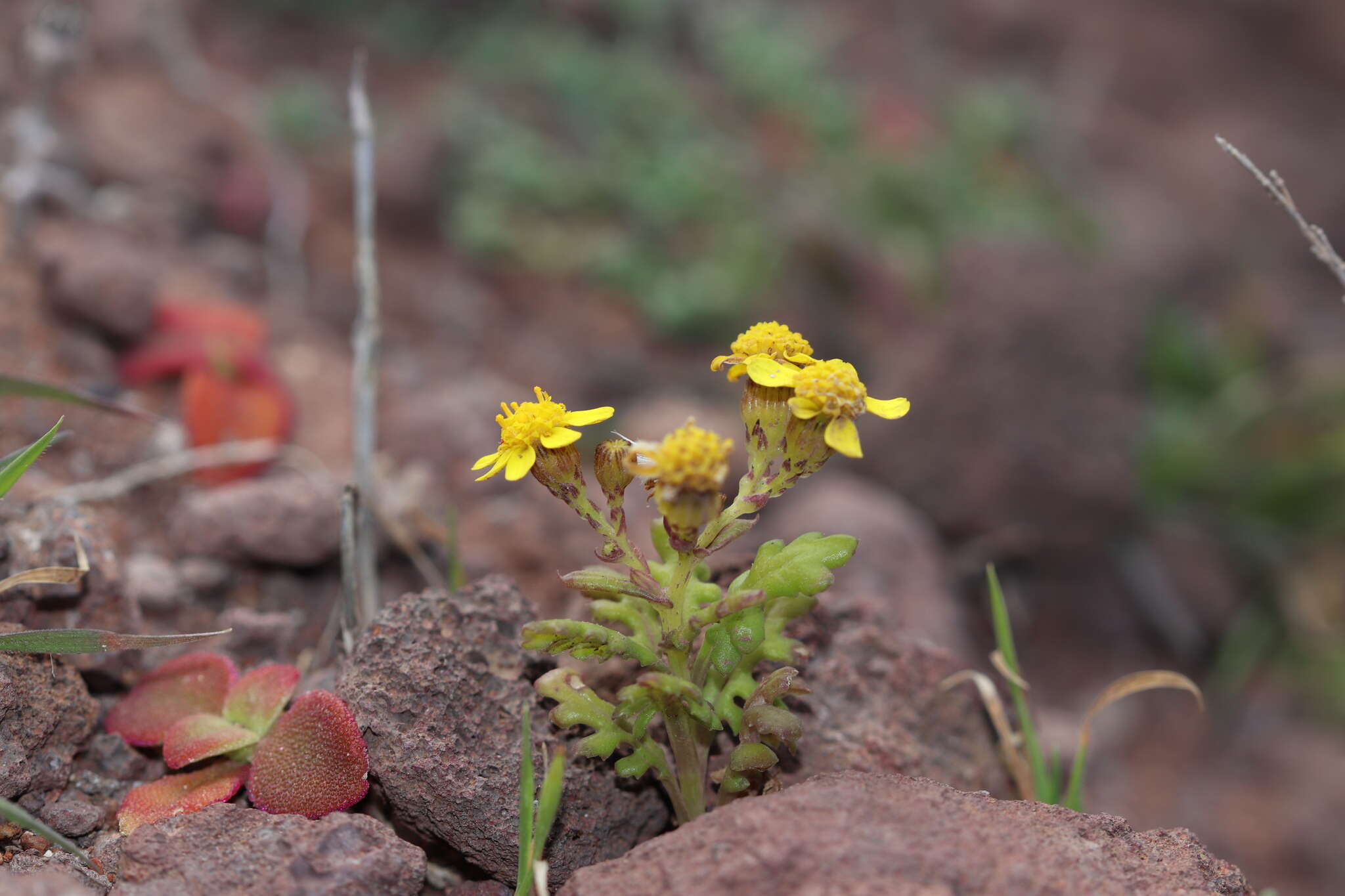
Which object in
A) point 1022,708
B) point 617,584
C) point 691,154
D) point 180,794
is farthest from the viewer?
point 691,154

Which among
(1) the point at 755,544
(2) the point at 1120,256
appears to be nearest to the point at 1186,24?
(2) the point at 1120,256

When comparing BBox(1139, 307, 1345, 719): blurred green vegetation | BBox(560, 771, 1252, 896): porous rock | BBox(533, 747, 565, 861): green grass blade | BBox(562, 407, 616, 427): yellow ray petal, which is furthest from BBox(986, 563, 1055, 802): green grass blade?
BBox(1139, 307, 1345, 719): blurred green vegetation

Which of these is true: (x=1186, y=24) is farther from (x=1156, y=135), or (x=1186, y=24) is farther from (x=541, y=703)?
(x=541, y=703)

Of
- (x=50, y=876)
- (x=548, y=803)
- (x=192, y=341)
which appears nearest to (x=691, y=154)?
(x=192, y=341)

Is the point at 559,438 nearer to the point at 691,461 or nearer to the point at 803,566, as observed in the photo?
the point at 691,461

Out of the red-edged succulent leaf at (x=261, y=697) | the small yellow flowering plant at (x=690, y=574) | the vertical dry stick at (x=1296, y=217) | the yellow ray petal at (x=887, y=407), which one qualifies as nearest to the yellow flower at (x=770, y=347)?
the small yellow flowering plant at (x=690, y=574)

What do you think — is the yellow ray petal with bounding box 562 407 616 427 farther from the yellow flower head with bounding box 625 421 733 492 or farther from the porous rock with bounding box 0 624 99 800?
the porous rock with bounding box 0 624 99 800
